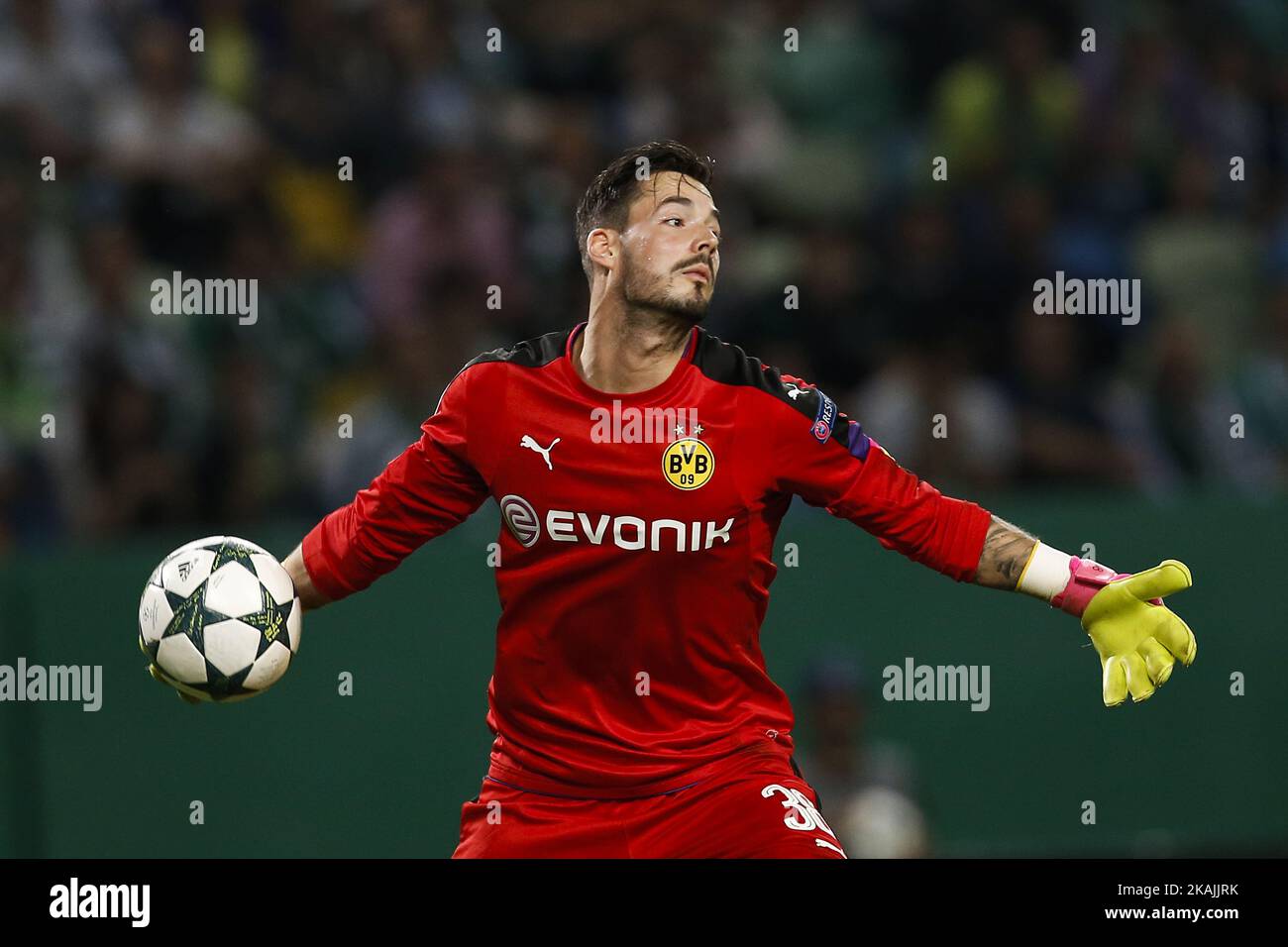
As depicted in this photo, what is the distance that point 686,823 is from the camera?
19.1ft

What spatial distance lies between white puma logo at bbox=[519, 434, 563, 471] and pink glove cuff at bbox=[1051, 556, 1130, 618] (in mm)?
1560

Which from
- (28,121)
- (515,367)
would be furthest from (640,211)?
(28,121)

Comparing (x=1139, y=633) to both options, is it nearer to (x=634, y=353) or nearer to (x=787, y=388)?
(x=787, y=388)

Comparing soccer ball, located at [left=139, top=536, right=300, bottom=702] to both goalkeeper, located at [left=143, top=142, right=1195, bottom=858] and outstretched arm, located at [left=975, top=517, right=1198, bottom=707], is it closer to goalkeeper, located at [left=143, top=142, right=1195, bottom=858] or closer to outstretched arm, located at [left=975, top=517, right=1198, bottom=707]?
goalkeeper, located at [left=143, top=142, right=1195, bottom=858]

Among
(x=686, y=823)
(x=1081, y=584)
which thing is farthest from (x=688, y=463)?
(x=1081, y=584)

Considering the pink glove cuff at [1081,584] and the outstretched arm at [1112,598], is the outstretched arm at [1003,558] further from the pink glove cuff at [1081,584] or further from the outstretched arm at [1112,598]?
the pink glove cuff at [1081,584]

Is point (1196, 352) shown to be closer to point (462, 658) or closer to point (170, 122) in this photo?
point (462, 658)

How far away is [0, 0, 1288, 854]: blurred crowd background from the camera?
9.96m

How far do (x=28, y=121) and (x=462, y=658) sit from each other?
167 inches

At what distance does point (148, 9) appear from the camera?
11625 millimetres

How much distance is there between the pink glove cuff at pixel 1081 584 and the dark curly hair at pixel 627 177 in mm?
1646

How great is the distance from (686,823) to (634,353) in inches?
56.1

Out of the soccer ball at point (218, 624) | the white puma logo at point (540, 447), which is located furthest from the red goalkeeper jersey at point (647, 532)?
the soccer ball at point (218, 624)
